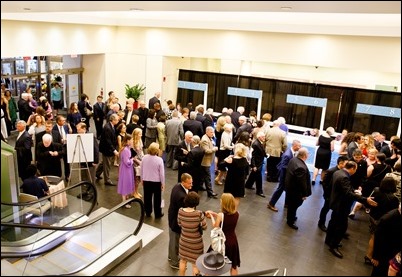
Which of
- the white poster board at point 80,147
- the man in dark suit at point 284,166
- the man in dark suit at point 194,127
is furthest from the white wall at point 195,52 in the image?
the white poster board at point 80,147

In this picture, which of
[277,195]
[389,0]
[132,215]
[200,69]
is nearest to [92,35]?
[200,69]

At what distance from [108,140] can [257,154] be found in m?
3.18

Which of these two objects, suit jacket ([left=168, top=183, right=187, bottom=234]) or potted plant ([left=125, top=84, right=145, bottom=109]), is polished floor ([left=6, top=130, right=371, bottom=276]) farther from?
potted plant ([left=125, top=84, right=145, bottom=109])

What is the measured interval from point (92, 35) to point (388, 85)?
932cm

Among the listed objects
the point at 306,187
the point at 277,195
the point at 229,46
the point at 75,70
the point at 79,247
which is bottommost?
the point at 79,247

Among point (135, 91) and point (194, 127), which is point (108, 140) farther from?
point (135, 91)

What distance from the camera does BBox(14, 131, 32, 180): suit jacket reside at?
22.1ft

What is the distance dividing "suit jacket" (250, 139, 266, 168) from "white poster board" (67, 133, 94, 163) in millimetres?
3310

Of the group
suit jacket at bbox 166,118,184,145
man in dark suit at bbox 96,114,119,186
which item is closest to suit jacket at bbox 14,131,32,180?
man in dark suit at bbox 96,114,119,186

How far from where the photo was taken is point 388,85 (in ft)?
31.4

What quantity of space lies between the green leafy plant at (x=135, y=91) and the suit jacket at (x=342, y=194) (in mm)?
8525

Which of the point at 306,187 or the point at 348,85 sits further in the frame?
the point at 348,85

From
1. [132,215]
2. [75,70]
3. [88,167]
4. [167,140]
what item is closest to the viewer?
[132,215]

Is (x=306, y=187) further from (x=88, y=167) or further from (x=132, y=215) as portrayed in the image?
(x=88, y=167)
